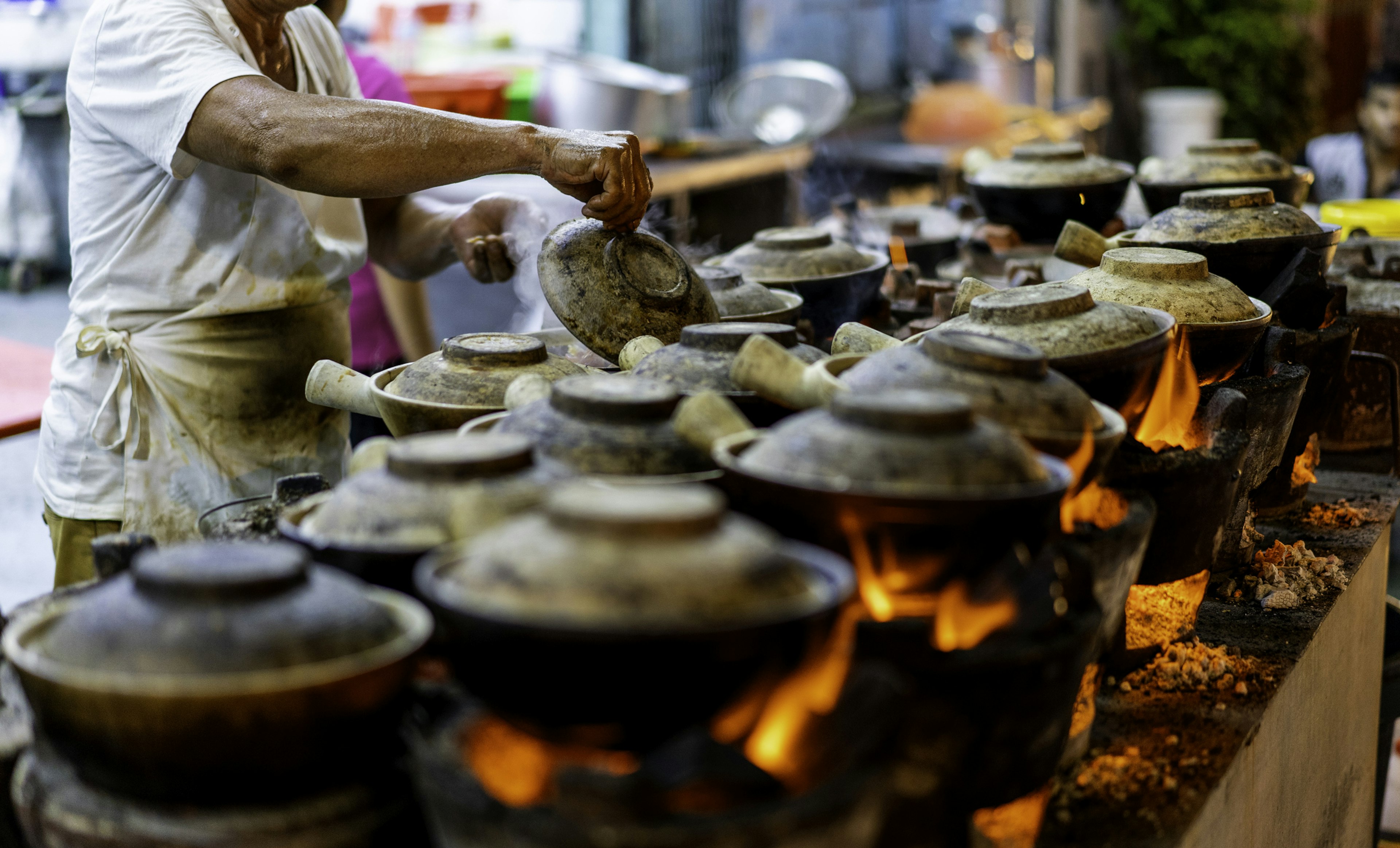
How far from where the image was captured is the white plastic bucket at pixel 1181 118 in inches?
458

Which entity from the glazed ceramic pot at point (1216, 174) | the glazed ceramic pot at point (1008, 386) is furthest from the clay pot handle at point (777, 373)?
the glazed ceramic pot at point (1216, 174)

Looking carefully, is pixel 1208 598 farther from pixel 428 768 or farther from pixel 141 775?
pixel 141 775

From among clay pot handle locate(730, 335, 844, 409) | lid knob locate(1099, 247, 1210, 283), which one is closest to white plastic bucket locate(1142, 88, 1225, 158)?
lid knob locate(1099, 247, 1210, 283)

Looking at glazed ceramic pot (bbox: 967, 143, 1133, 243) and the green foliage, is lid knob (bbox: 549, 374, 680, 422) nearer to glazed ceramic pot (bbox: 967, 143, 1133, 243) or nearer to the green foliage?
glazed ceramic pot (bbox: 967, 143, 1133, 243)

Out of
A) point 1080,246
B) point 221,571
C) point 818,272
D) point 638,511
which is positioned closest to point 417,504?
point 221,571

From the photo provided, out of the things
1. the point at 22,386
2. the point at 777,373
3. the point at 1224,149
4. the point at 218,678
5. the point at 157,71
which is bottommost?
the point at 22,386

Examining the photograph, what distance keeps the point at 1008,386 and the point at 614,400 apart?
51cm

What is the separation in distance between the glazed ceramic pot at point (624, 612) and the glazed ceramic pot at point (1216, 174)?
101 inches

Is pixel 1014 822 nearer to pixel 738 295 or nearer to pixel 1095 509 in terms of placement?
pixel 1095 509

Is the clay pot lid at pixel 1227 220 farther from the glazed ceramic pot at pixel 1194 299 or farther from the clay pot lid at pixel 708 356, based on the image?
the clay pot lid at pixel 708 356

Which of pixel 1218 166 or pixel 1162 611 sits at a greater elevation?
pixel 1218 166

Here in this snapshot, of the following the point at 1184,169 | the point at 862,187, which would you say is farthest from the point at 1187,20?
the point at 1184,169

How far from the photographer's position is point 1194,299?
221 cm

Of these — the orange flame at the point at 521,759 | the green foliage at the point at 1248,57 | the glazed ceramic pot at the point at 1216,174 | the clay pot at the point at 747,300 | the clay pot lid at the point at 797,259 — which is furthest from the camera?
the green foliage at the point at 1248,57
